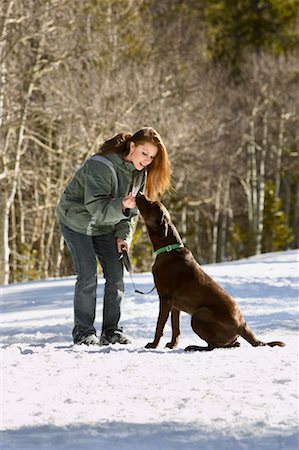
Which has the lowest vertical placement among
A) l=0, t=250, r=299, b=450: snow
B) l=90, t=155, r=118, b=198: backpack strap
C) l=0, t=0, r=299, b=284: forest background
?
l=0, t=250, r=299, b=450: snow

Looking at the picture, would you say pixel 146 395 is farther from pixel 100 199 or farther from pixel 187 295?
pixel 100 199

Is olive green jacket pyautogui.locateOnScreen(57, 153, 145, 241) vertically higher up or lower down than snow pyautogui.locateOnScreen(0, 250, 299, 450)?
higher up

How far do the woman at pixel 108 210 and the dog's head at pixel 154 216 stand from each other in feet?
0.31

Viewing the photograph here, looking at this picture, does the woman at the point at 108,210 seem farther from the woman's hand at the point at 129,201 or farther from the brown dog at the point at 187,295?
the brown dog at the point at 187,295

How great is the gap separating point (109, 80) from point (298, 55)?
1787 cm

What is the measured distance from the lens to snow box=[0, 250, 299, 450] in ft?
9.79

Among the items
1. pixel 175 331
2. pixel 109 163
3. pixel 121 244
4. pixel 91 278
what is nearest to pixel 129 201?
pixel 109 163

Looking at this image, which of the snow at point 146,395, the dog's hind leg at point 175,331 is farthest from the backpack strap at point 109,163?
the snow at point 146,395

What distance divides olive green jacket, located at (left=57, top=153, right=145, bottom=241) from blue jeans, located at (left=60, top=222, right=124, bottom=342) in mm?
71

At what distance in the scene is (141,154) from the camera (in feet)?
17.7

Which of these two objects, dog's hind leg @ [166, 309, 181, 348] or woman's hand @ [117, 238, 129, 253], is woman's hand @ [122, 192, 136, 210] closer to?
woman's hand @ [117, 238, 129, 253]

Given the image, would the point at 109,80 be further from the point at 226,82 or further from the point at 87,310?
the point at 87,310

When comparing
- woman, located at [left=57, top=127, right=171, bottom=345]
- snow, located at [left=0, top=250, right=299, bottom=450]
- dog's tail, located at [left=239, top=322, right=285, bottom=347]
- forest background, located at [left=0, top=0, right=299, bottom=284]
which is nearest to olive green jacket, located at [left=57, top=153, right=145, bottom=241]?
woman, located at [left=57, top=127, right=171, bottom=345]

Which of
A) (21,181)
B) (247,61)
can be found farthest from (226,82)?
(21,181)
